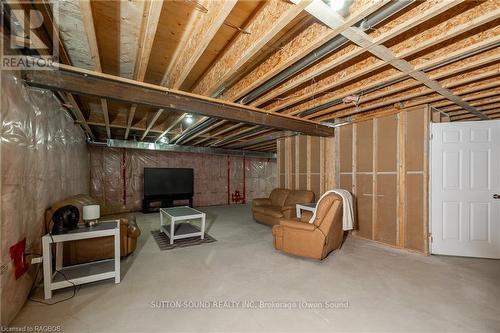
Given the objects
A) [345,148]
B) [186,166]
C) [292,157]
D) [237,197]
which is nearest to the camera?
[345,148]

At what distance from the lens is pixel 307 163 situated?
17.4ft

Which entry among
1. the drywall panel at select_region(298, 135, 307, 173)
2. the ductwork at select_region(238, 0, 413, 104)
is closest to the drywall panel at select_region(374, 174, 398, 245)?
the drywall panel at select_region(298, 135, 307, 173)

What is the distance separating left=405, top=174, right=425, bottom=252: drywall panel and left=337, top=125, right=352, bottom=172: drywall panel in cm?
108

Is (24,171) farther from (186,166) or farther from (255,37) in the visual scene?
(186,166)

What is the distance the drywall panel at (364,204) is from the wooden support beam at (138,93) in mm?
2081

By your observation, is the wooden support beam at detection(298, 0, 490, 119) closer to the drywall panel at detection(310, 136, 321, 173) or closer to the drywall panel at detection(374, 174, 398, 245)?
the drywall panel at detection(374, 174, 398, 245)

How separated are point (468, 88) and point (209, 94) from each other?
337cm

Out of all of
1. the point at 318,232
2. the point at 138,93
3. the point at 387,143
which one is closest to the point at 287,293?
the point at 318,232

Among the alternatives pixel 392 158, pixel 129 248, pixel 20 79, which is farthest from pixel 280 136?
pixel 20 79

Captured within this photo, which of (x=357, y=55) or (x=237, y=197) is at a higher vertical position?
(x=357, y=55)

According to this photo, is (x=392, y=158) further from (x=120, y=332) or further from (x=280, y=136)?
(x=120, y=332)

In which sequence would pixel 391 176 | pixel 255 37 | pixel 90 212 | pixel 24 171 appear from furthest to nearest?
pixel 391 176 → pixel 90 212 → pixel 24 171 → pixel 255 37

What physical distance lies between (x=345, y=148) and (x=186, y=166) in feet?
18.6

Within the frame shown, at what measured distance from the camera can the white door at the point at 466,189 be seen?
3.14m
